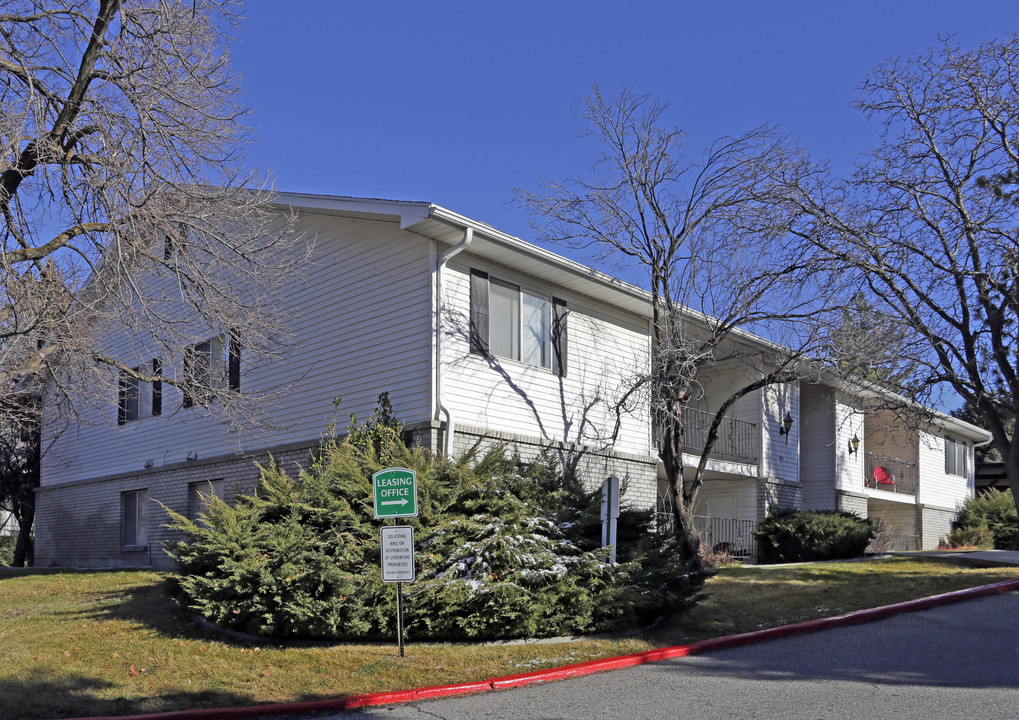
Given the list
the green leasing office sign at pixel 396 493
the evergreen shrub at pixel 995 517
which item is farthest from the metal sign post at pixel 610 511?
the evergreen shrub at pixel 995 517

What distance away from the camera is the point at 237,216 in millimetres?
14148

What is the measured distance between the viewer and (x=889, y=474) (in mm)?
31844

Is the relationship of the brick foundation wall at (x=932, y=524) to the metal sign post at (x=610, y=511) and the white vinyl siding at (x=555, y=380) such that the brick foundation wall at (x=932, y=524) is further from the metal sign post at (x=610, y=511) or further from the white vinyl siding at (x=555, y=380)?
the metal sign post at (x=610, y=511)

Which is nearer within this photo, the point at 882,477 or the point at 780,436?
the point at 780,436

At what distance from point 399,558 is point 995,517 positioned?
1143 inches

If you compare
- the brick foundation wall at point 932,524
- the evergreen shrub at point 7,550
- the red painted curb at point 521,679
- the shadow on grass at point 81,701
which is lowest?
the evergreen shrub at point 7,550

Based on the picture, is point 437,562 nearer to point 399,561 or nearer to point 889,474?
point 399,561

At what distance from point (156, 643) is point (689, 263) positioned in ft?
35.1

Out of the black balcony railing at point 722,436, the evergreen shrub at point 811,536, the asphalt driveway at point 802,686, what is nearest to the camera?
the asphalt driveway at point 802,686

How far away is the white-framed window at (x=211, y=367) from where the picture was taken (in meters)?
14.9

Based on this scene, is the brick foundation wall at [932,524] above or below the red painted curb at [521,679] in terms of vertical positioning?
below

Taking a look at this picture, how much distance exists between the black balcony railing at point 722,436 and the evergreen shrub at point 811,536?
2197mm

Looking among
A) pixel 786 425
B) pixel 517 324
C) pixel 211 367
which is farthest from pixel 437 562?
pixel 786 425

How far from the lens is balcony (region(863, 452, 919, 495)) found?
1192 inches
